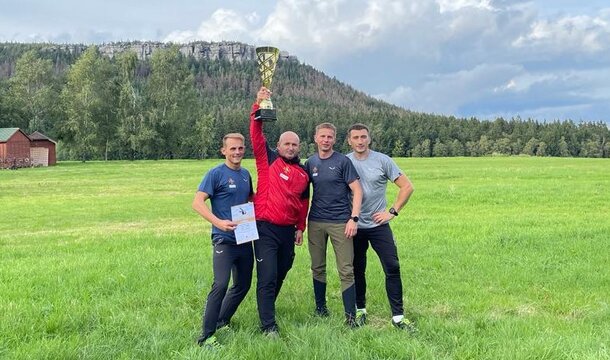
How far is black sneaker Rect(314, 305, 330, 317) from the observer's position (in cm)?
657

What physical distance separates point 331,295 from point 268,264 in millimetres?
1931

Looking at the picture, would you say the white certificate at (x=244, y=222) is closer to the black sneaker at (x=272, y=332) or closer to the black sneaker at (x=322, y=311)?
the black sneaker at (x=272, y=332)

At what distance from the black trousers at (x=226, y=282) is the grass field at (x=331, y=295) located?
0.23 meters

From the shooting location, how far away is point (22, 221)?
18.2m

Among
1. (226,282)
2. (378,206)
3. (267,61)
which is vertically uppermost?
(267,61)

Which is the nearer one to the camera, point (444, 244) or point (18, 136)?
point (444, 244)

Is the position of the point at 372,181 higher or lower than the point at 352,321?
higher

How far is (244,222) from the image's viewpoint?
5738 millimetres

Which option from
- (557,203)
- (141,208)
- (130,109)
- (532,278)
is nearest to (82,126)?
(130,109)

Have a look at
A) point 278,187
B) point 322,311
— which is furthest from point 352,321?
point 278,187

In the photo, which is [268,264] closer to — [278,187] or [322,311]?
[278,187]

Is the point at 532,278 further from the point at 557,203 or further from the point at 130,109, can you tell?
the point at 130,109

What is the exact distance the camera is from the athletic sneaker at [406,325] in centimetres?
590

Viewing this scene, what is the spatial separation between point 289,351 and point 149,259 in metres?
5.69
